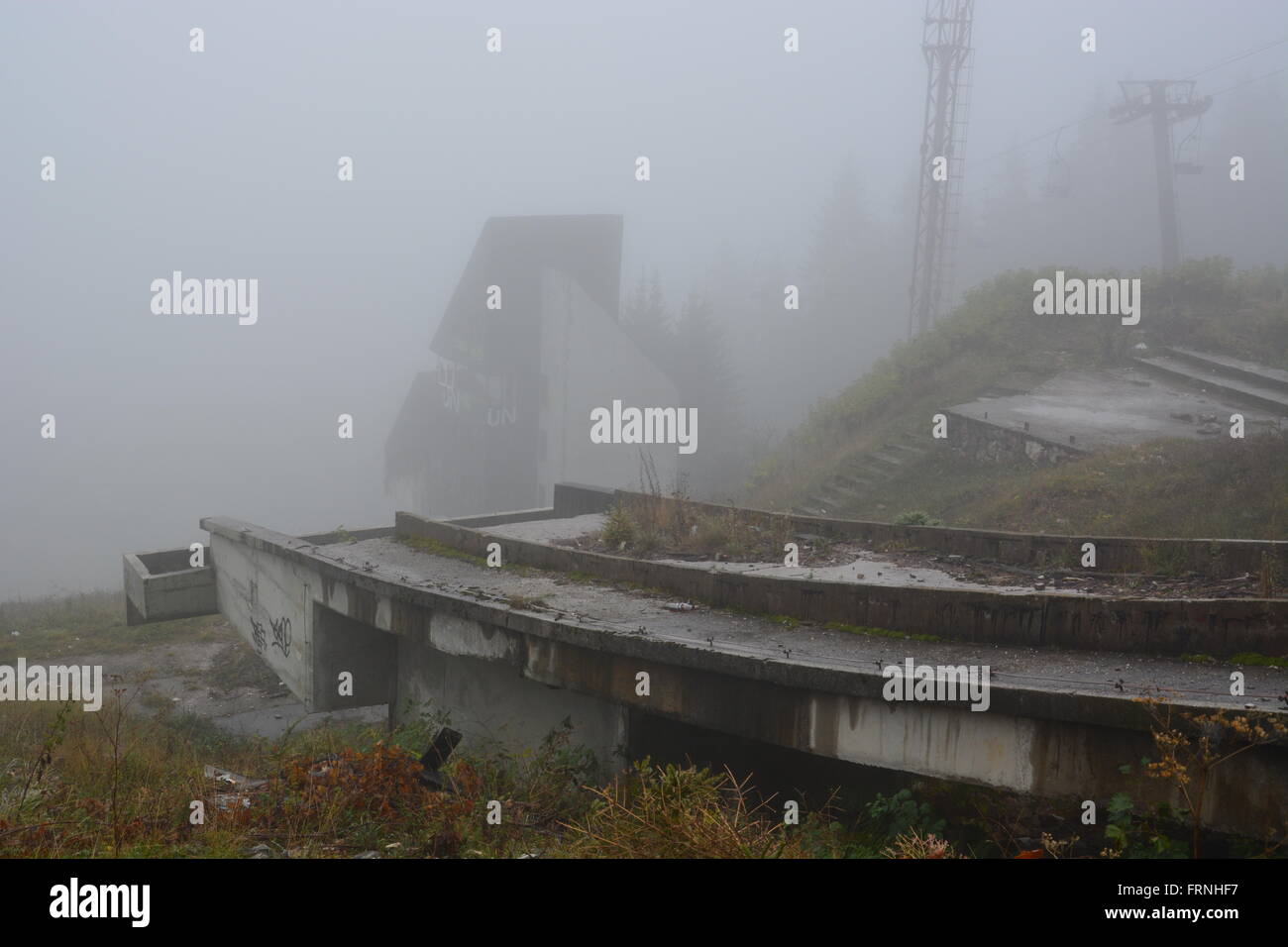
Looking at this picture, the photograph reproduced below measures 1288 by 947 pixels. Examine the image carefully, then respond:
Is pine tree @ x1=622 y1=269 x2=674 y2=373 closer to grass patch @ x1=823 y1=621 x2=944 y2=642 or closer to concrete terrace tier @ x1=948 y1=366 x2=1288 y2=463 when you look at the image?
concrete terrace tier @ x1=948 y1=366 x2=1288 y2=463

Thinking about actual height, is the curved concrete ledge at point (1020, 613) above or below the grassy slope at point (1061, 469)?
below

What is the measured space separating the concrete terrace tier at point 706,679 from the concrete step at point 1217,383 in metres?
13.9

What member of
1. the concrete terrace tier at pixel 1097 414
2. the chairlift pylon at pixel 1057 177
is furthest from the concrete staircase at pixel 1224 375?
the chairlift pylon at pixel 1057 177

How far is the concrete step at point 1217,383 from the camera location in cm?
1745

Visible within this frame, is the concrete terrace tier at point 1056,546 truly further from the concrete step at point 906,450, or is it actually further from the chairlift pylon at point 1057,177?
the chairlift pylon at point 1057,177

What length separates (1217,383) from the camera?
19.0 meters

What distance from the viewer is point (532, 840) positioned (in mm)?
5164

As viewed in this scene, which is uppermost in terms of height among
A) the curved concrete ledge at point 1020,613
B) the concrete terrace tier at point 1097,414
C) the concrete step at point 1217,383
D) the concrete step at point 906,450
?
the concrete step at point 1217,383

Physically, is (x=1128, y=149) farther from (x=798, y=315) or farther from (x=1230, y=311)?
(x=1230, y=311)

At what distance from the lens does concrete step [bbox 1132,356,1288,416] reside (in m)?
17.5

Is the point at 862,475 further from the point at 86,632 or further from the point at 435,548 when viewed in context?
the point at 86,632

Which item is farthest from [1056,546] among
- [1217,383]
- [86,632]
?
[86,632]

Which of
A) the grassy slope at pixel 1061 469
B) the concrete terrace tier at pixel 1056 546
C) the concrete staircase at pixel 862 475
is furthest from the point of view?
the concrete staircase at pixel 862 475

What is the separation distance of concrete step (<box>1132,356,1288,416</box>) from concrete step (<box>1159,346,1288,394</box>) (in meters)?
0.08
